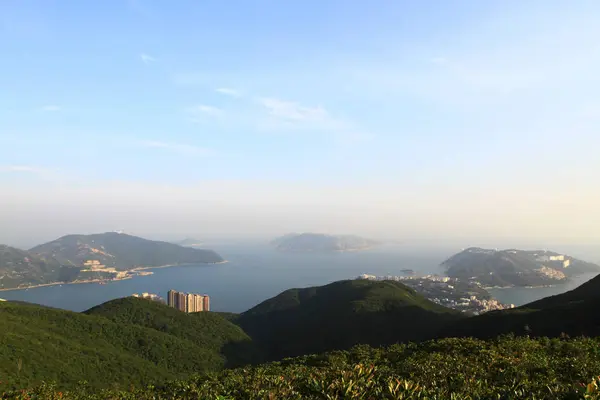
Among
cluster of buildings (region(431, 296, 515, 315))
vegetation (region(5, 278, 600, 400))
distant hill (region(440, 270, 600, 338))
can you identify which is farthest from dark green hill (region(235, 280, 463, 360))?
cluster of buildings (region(431, 296, 515, 315))

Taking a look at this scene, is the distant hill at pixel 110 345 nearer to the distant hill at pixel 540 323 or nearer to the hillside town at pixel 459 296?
the distant hill at pixel 540 323

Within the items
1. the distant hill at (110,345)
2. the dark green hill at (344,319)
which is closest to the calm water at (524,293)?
Result: the dark green hill at (344,319)

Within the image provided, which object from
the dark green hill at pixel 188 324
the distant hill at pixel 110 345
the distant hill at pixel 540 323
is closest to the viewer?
the distant hill at pixel 110 345

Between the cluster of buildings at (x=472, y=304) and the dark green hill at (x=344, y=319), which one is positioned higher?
the dark green hill at (x=344, y=319)

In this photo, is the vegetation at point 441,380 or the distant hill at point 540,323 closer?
the vegetation at point 441,380

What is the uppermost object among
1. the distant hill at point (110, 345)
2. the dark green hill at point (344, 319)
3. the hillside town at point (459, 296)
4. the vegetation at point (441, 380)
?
the vegetation at point (441, 380)

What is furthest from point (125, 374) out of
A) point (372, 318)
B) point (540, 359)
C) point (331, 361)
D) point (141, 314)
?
point (372, 318)

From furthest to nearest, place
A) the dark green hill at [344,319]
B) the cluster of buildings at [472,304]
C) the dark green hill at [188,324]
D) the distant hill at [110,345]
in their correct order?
the cluster of buildings at [472,304], the dark green hill at [344,319], the dark green hill at [188,324], the distant hill at [110,345]
